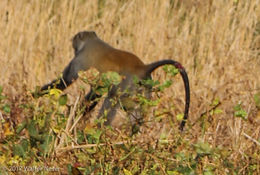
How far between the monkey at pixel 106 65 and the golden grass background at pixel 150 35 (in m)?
0.42

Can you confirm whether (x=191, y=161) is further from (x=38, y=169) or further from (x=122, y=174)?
(x=38, y=169)

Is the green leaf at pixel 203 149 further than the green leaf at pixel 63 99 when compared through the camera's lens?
No

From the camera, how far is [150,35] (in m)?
6.98

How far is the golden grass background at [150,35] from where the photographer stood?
21.5 ft

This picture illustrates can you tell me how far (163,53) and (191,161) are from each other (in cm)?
366

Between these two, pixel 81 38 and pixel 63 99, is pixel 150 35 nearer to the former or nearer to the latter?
pixel 81 38

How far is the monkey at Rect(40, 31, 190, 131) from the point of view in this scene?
5.38 m

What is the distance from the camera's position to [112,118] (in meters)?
5.53

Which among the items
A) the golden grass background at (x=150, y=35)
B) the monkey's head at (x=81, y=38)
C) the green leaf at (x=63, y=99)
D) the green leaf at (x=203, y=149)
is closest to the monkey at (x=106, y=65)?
the monkey's head at (x=81, y=38)

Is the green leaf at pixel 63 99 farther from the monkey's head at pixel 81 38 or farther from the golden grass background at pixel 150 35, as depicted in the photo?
the monkey's head at pixel 81 38

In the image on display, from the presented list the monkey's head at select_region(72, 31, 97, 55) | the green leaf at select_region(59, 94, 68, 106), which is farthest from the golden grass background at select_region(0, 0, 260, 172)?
the green leaf at select_region(59, 94, 68, 106)

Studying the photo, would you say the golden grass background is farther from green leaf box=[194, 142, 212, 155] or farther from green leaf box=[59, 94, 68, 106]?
green leaf box=[194, 142, 212, 155]

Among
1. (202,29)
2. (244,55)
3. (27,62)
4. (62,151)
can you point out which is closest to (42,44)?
(27,62)

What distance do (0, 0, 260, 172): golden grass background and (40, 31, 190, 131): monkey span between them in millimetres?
420
